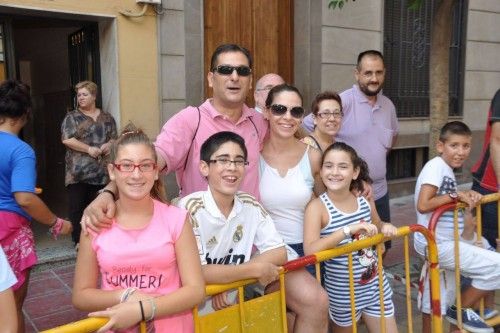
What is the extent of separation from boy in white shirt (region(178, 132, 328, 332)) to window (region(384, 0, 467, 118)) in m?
6.83

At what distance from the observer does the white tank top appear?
2.85 meters

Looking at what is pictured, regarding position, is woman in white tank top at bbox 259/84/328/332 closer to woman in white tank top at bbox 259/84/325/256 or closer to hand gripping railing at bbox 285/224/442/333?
woman in white tank top at bbox 259/84/325/256

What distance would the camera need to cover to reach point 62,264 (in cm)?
549

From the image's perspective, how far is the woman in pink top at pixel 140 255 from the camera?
6.72ft

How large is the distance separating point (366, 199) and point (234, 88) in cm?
110

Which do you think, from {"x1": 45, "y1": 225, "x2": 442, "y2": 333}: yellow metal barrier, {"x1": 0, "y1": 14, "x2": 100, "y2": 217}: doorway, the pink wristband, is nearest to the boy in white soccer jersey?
{"x1": 45, "y1": 225, "x2": 442, "y2": 333}: yellow metal barrier

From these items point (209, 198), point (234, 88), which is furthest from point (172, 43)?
point (209, 198)

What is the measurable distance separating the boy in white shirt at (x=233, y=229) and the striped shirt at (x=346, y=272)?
0.40 meters

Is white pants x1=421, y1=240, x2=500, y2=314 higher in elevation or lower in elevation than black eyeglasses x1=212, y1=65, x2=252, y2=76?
lower

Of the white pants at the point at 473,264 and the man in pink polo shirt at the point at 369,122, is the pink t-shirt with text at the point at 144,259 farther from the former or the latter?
the man in pink polo shirt at the point at 369,122

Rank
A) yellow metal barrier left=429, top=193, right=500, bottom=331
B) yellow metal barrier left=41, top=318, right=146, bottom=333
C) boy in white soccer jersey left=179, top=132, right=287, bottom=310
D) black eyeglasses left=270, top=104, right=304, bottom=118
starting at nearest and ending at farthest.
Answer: yellow metal barrier left=41, top=318, right=146, bottom=333, boy in white soccer jersey left=179, top=132, right=287, bottom=310, black eyeglasses left=270, top=104, right=304, bottom=118, yellow metal barrier left=429, top=193, right=500, bottom=331

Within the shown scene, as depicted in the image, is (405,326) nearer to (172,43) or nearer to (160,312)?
(160,312)

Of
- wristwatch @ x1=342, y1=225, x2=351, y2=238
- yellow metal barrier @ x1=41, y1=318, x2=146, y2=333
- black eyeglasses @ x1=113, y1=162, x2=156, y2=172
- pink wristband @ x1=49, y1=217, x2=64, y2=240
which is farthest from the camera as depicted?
pink wristband @ x1=49, y1=217, x2=64, y2=240

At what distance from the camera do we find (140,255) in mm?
2062
